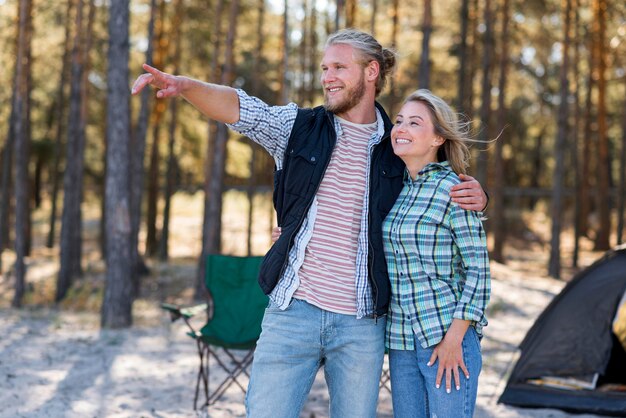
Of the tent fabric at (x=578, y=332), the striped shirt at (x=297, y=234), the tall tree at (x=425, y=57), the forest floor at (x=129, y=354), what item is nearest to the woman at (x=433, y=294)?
the striped shirt at (x=297, y=234)

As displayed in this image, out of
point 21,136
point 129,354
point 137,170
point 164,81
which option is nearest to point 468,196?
point 164,81

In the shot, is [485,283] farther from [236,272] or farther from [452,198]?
[236,272]

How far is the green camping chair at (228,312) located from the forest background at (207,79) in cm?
333

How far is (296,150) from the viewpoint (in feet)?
8.15

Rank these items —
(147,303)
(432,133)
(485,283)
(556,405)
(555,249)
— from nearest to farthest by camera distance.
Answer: (485,283), (432,133), (556,405), (147,303), (555,249)

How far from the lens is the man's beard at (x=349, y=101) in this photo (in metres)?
2.57

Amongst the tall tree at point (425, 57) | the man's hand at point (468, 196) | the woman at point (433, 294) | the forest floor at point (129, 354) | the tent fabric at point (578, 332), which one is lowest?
the forest floor at point (129, 354)

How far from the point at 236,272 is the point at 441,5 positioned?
12.9m

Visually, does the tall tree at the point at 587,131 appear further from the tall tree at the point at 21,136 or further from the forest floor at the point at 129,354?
the tall tree at the point at 21,136

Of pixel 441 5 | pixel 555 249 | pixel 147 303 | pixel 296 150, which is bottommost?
pixel 147 303

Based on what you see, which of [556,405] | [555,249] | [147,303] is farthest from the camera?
[555,249]

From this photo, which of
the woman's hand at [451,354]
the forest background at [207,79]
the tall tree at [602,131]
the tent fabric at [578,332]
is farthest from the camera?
the tall tree at [602,131]

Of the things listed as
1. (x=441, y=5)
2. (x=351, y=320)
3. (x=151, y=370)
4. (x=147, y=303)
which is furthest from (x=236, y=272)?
(x=441, y=5)

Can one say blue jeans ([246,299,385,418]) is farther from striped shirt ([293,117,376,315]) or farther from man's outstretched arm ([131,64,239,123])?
man's outstretched arm ([131,64,239,123])
